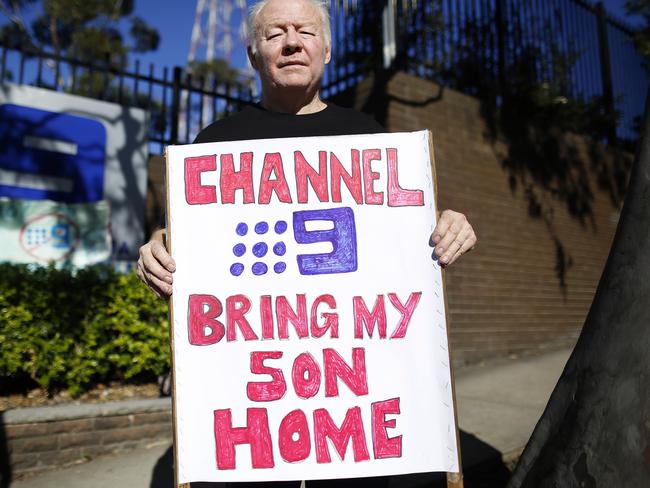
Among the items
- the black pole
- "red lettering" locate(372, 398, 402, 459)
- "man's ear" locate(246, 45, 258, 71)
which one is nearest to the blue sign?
"man's ear" locate(246, 45, 258, 71)

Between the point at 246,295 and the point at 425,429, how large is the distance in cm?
73

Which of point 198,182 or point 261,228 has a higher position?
point 198,182

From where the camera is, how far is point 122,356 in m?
4.49

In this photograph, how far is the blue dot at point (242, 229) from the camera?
1887 mm

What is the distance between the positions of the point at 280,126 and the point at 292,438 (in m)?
1.14

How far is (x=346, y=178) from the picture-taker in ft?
6.31

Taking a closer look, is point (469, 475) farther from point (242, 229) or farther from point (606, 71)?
point (606, 71)

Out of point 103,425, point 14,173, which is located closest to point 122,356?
point 103,425

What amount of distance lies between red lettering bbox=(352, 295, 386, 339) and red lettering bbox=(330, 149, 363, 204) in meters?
0.35

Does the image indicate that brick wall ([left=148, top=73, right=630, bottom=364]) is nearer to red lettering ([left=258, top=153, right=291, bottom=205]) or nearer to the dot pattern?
red lettering ([left=258, top=153, right=291, bottom=205])

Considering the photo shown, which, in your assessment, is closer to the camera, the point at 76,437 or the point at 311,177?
the point at 311,177

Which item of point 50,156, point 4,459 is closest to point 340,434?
point 4,459

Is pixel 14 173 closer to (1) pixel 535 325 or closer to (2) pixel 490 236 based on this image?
(2) pixel 490 236

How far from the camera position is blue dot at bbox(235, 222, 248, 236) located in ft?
6.19
